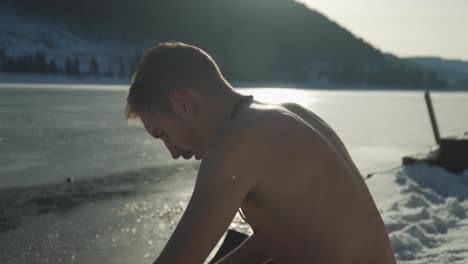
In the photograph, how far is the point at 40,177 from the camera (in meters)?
10.1

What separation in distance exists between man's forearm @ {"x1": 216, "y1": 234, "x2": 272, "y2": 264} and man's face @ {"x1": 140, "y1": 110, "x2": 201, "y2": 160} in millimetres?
725

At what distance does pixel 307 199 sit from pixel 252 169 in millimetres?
248

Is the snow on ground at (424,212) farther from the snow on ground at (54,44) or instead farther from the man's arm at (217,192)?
the snow on ground at (54,44)

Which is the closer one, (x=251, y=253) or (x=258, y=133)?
(x=258, y=133)

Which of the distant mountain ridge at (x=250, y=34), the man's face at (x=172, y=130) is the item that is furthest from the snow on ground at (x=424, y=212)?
the distant mountain ridge at (x=250, y=34)

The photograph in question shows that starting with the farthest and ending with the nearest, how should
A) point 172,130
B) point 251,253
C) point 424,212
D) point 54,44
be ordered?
point 54,44 → point 424,212 → point 251,253 → point 172,130

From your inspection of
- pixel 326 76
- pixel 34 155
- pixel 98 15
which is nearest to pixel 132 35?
pixel 98 15

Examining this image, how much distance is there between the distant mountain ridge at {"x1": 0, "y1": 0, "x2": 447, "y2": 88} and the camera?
447 feet

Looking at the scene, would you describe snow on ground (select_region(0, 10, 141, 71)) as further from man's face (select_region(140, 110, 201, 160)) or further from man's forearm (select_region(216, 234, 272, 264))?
man's face (select_region(140, 110, 201, 160))

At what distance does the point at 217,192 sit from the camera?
152 centimetres

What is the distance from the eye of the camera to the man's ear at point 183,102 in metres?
1.72

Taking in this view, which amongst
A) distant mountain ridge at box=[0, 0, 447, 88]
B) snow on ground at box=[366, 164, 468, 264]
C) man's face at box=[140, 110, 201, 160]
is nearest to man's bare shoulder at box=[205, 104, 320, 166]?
man's face at box=[140, 110, 201, 160]

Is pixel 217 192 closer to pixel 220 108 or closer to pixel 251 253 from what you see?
pixel 220 108

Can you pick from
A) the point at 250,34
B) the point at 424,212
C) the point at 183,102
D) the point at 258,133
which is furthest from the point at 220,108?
the point at 250,34
